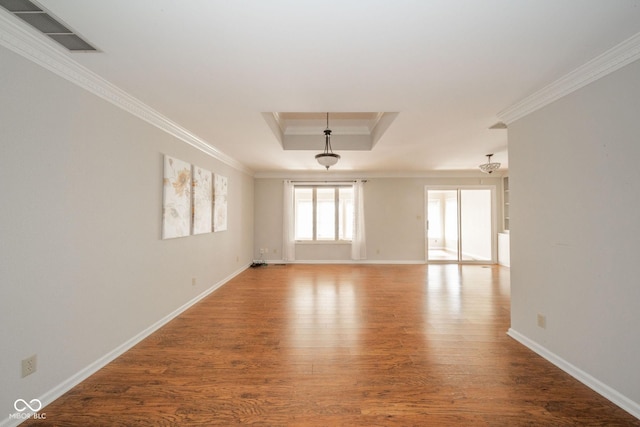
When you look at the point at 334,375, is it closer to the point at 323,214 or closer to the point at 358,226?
the point at 358,226

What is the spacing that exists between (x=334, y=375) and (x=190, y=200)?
115 inches

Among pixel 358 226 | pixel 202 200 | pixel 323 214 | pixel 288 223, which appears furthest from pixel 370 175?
pixel 202 200

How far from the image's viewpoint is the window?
7.22m

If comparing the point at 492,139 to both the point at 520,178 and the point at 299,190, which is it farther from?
the point at 299,190

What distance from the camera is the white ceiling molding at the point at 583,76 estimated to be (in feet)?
5.61

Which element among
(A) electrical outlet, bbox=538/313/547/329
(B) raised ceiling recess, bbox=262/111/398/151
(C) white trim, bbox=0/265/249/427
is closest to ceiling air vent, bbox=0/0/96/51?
(C) white trim, bbox=0/265/249/427

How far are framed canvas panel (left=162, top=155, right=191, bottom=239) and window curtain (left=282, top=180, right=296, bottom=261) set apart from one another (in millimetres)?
3463

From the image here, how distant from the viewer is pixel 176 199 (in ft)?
10.6

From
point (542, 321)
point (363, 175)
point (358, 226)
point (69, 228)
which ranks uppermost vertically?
point (363, 175)

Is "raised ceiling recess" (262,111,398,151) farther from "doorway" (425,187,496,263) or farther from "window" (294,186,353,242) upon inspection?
"doorway" (425,187,496,263)

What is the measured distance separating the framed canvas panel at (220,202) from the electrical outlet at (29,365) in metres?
2.79

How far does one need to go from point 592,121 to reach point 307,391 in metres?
3.05

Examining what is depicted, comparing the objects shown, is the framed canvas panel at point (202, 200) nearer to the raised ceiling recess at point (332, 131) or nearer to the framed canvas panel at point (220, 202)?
the framed canvas panel at point (220, 202)

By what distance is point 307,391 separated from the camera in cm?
192
